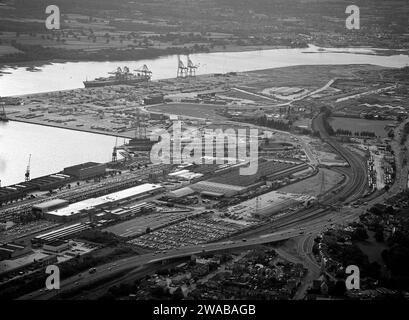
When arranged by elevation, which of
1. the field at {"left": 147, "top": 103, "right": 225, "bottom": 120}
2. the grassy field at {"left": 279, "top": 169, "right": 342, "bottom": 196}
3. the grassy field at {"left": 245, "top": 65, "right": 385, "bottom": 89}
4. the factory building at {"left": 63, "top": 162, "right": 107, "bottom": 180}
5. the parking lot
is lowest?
the parking lot

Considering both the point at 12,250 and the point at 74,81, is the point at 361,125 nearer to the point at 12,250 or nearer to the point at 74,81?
the point at 74,81

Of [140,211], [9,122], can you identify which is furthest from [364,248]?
[9,122]

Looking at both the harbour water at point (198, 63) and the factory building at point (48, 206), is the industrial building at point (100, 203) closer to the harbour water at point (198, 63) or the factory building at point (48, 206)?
the factory building at point (48, 206)

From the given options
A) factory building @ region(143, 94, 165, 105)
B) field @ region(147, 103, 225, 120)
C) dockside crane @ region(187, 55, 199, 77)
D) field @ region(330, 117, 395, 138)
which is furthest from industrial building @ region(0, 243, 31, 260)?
dockside crane @ region(187, 55, 199, 77)

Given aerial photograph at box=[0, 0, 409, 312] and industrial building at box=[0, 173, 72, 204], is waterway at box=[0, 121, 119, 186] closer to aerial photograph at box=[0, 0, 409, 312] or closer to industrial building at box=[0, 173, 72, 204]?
aerial photograph at box=[0, 0, 409, 312]

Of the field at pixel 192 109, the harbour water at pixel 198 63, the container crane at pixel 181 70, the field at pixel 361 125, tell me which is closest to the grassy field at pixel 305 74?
the harbour water at pixel 198 63

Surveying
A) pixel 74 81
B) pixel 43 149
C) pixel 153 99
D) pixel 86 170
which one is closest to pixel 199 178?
pixel 86 170
